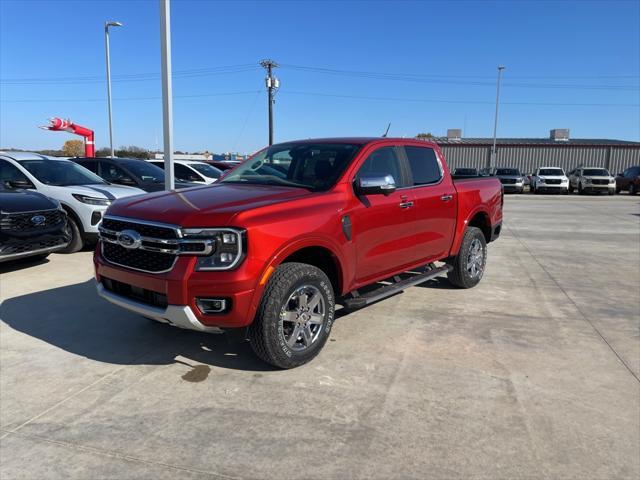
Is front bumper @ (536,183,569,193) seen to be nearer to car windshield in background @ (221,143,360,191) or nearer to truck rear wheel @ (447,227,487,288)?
truck rear wheel @ (447,227,487,288)

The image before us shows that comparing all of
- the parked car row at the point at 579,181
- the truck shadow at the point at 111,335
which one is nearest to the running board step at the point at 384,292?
the truck shadow at the point at 111,335

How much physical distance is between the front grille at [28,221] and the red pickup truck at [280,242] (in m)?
3.30

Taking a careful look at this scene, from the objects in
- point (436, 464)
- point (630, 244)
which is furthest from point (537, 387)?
point (630, 244)

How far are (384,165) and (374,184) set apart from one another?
32.1 inches

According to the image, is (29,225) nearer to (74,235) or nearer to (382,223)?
(74,235)

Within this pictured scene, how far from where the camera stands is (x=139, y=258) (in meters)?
3.79

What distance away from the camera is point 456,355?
169 inches

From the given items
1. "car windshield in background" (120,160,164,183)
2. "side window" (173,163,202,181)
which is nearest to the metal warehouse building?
"side window" (173,163,202,181)

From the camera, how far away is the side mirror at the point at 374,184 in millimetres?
4242

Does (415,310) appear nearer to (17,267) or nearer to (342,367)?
(342,367)

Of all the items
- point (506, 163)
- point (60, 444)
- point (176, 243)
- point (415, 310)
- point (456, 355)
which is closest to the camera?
point (60, 444)

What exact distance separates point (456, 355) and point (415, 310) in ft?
4.19

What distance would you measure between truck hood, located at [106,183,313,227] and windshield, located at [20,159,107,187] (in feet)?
17.9

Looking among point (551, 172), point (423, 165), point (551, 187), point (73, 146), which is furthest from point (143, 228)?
point (73, 146)
